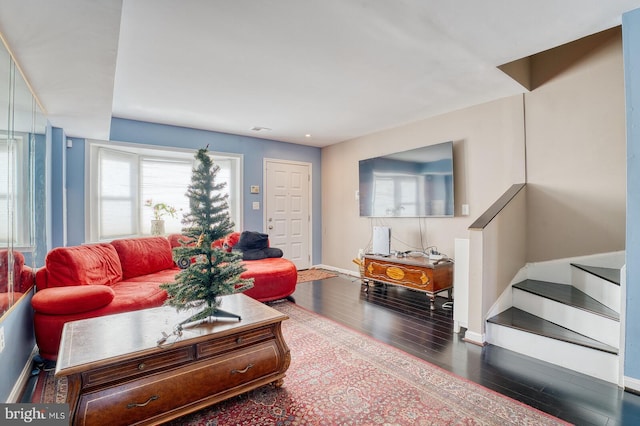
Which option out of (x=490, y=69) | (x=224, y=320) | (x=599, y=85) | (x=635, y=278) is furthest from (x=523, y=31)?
(x=224, y=320)

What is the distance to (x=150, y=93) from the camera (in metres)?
3.37

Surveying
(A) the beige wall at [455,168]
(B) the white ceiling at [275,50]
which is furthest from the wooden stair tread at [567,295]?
(B) the white ceiling at [275,50]

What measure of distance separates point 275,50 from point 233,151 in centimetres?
302

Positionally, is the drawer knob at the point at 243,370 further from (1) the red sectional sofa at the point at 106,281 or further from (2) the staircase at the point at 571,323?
(2) the staircase at the point at 571,323

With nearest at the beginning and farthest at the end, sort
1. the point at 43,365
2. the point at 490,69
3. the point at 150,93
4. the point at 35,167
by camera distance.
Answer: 1. the point at 43,365
2. the point at 35,167
3. the point at 490,69
4. the point at 150,93

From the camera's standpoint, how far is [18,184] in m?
2.10

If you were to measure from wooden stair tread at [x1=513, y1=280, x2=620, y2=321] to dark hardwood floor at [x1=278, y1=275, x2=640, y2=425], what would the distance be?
53 cm

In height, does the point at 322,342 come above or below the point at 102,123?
below

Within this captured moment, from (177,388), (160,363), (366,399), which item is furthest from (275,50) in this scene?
(366,399)

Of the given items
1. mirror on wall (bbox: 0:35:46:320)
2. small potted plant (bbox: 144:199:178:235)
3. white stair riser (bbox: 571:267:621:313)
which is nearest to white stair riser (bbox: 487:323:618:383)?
white stair riser (bbox: 571:267:621:313)

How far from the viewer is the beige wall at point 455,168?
361cm

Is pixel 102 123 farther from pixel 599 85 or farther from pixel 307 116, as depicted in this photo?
pixel 599 85

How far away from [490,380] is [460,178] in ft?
8.46

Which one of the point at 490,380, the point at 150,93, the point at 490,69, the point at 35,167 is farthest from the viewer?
the point at 150,93
